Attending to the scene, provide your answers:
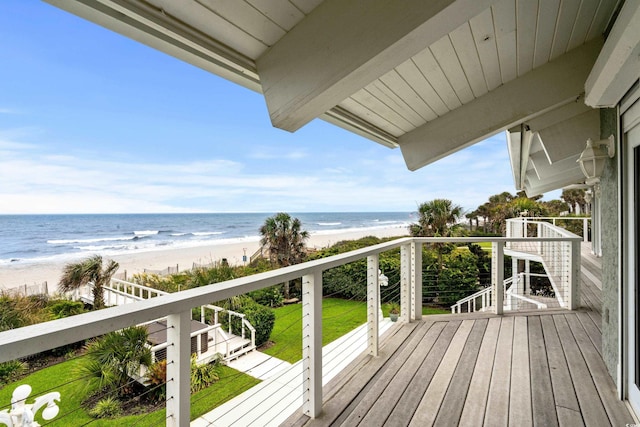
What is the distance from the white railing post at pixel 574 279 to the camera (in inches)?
144

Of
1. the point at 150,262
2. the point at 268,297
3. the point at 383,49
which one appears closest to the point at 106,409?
the point at 383,49

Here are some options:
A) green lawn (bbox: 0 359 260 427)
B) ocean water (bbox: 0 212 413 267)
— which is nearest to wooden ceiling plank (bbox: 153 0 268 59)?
green lawn (bbox: 0 359 260 427)

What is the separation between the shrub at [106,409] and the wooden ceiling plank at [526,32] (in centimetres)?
484

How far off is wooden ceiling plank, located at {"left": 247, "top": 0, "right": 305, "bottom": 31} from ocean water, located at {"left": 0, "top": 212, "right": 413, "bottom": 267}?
23.4 metres

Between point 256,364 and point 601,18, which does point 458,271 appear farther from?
point 601,18

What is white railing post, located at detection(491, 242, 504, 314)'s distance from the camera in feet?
11.2

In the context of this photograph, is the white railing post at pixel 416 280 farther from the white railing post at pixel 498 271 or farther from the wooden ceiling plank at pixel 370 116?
the wooden ceiling plank at pixel 370 116

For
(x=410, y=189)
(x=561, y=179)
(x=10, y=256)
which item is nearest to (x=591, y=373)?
(x=561, y=179)

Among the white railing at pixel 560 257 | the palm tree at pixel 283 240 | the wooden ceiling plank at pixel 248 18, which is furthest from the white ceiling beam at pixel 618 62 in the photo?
the palm tree at pixel 283 240

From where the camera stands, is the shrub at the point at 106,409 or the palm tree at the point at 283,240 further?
the palm tree at the point at 283,240

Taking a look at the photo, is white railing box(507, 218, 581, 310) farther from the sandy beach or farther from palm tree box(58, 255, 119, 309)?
the sandy beach

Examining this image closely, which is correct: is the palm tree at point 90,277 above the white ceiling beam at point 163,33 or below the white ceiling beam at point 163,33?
below

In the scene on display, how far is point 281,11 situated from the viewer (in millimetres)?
1186

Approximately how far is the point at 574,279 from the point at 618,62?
10.5 ft
